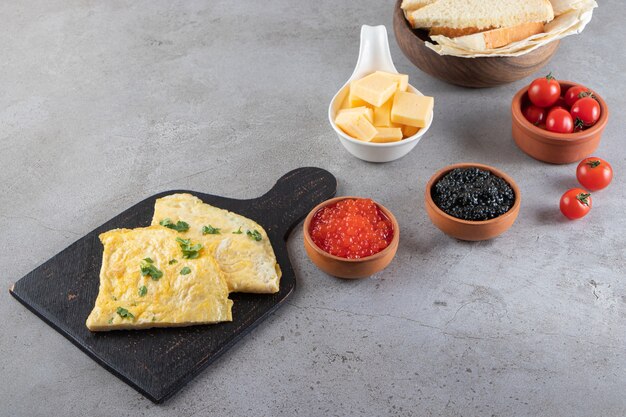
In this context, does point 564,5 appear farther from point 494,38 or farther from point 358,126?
point 358,126

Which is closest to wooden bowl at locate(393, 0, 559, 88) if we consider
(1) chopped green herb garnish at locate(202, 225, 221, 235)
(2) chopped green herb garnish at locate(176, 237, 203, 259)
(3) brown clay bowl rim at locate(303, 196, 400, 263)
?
(3) brown clay bowl rim at locate(303, 196, 400, 263)

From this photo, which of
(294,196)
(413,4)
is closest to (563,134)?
(413,4)

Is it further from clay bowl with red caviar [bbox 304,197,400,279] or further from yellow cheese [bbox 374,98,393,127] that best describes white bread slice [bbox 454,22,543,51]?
clay bowl with red caviar [bbox 304,197,400,279]

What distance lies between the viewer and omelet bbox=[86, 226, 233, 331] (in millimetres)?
3195

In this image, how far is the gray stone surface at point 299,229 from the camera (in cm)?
312

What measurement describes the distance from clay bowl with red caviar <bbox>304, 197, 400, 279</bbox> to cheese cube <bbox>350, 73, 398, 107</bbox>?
0.64m

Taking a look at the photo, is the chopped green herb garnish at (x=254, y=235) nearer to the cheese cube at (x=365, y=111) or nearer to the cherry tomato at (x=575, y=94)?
the cheese cube at (x=365, y=111)

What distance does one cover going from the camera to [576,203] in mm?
3760

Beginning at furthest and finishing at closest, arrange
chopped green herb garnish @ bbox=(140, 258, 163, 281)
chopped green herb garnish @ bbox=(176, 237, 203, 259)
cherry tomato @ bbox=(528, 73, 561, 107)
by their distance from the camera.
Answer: cherry tomato @ bbox=(528, 73, 561, 107)
chopped green herb garnish @ bbox=(176, 237, 203, 259)
chopped green herb garnish @ bbox=(140, 258, 163, 281)

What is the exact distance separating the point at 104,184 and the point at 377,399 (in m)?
2.05

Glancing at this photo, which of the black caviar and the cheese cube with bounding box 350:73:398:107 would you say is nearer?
the black caviar

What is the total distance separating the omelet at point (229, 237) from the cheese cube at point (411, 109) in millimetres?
1002

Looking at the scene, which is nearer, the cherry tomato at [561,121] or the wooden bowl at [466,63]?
the cherry tomato at [561,121]

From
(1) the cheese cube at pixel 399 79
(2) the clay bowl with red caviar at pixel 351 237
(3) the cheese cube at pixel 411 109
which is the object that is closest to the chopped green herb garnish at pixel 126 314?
(2) the clay bowl with red caviar at pixel 351 237
